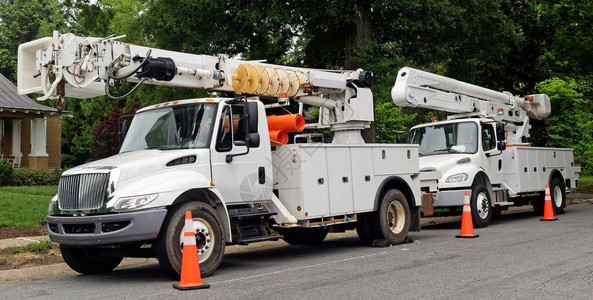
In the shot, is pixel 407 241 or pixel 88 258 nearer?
pixel 88 258

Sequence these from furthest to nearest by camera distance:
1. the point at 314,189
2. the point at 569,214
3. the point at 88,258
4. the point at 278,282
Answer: the point at 569,214, the point at 314,189, the point at 88,258, the point at 278,282

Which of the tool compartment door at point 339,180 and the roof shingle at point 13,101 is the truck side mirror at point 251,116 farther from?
the roof shingle at point 13,101

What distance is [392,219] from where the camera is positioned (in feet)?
39.5

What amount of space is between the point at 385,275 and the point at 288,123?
3252 mm

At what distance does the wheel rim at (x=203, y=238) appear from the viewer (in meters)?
8.48

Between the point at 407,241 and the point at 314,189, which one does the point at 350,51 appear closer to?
the point at 407,241

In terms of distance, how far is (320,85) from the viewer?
1169 cm

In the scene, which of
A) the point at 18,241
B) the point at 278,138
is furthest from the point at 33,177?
the point at 278,138

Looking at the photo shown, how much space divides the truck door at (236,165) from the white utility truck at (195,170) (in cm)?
2

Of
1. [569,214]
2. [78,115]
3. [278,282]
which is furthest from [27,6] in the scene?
[278,282]

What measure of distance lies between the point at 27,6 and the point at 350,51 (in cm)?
4617

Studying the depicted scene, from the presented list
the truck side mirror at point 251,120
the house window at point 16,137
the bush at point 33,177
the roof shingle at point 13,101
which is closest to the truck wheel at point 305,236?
the truck side mirror at point 251,120

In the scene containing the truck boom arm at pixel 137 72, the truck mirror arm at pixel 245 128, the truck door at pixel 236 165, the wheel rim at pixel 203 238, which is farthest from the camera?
the truck door at pixel 236 165

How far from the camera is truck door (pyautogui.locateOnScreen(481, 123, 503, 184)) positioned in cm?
1538
